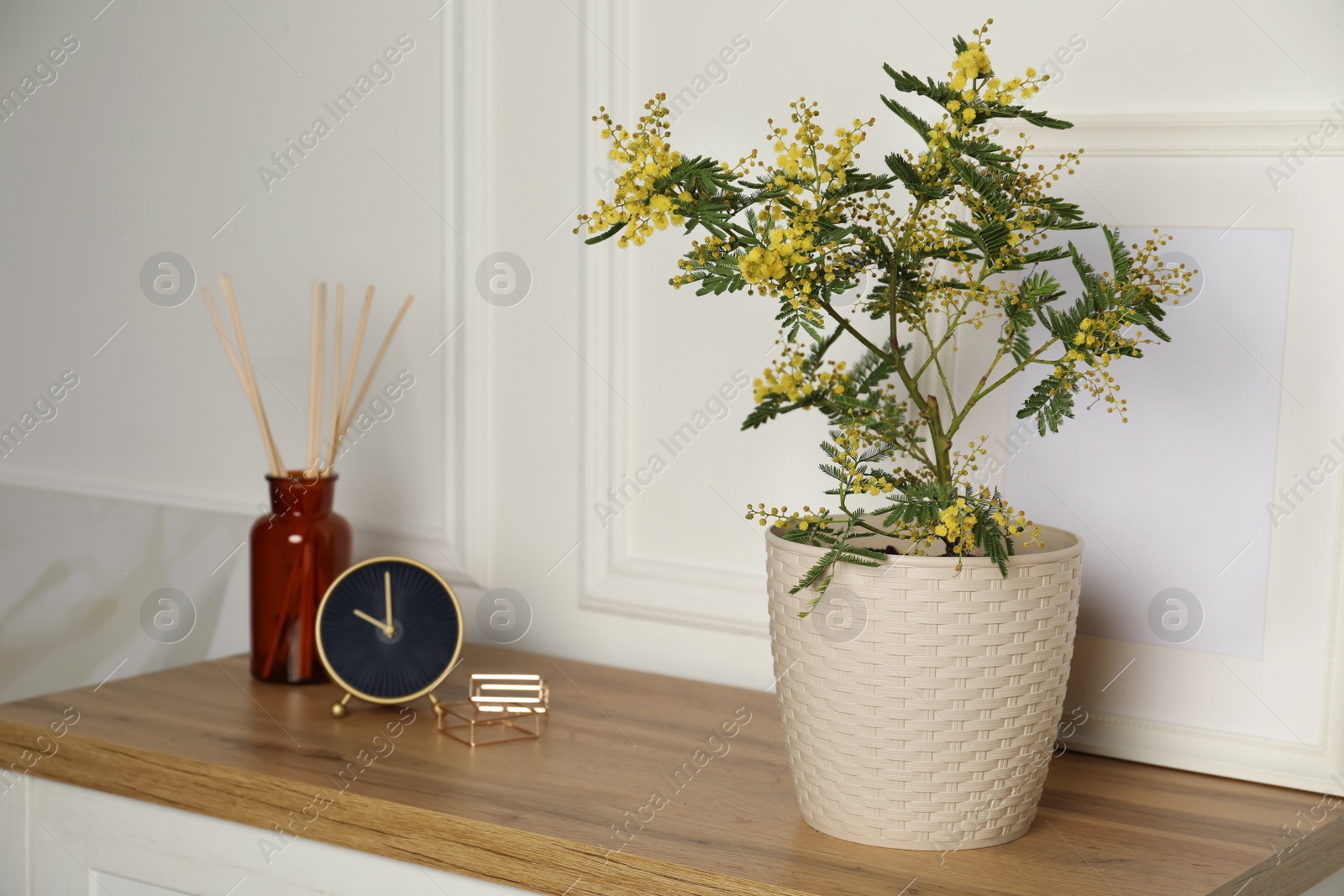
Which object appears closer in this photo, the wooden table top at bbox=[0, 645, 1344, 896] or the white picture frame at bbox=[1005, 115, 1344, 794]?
the wooden table top at bbox=[0, 645, 1344, 896]

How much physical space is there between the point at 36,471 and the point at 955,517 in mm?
1570

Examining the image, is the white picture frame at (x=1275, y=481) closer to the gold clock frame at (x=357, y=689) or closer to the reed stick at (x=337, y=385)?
the gold clock frame at (x=357, y=689)

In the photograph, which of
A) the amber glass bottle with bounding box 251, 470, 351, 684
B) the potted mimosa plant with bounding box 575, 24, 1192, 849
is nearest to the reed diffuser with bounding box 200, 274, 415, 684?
the amber glass bottle with bounding box 251, 470, 351, 684

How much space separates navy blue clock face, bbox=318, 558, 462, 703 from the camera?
4.22ft

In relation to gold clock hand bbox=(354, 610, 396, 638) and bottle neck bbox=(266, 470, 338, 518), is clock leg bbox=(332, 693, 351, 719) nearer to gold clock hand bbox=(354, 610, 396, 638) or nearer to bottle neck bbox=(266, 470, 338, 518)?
gold clock hand bbox=(354, 610, 396, 638)

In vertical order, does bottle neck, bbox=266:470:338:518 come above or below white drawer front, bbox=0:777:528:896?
above

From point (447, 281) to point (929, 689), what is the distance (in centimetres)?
87

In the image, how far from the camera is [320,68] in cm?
163

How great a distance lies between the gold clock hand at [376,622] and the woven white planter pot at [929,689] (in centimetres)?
50

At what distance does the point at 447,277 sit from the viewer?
1551 mm

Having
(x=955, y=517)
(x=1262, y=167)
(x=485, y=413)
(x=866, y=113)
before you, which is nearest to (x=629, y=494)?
(x=485, y=413)

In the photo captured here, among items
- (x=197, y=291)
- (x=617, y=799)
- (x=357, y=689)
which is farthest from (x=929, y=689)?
(x=197, y=291)

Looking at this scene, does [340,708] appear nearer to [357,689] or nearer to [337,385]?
[357,689]

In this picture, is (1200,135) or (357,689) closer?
(1200,135)
